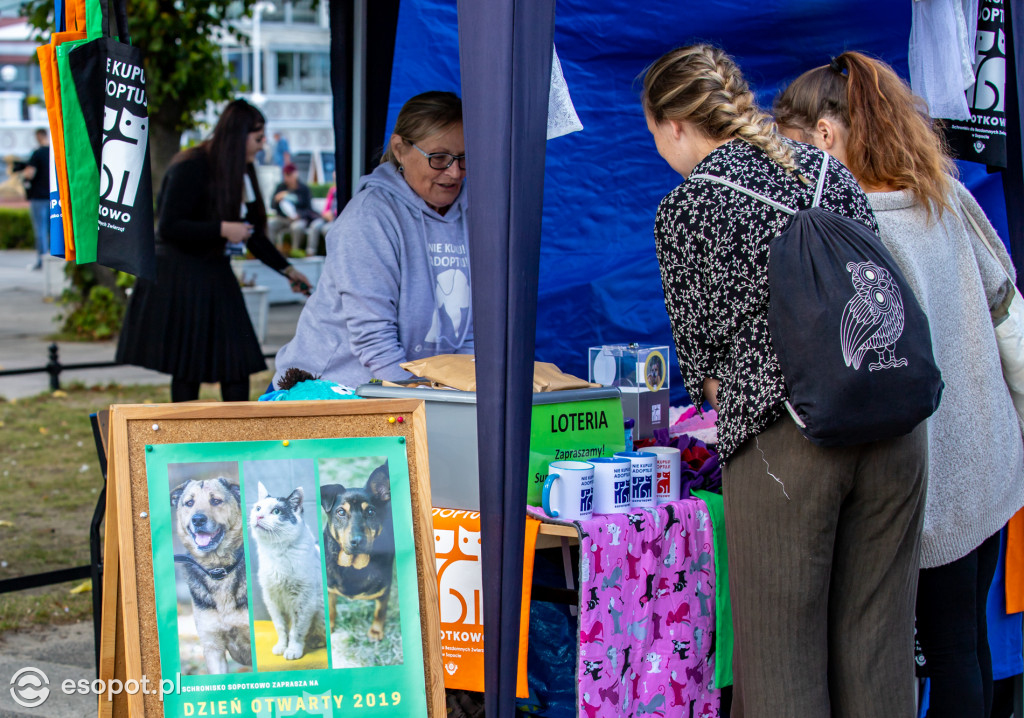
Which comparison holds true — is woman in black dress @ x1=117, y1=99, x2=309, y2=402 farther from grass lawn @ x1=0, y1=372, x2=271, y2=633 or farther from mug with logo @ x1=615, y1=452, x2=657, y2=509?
mug with logo @ x1=615, y1=452, x2=657, y2=509

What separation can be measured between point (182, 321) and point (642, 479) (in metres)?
2.72

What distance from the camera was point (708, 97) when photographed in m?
1.97

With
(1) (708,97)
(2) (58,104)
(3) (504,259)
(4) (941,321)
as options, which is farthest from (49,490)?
(4) (941,321)

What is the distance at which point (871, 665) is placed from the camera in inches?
75.6

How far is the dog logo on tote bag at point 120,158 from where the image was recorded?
2357 millimetres

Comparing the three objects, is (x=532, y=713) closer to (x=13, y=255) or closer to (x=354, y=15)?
(x=354, y=15)

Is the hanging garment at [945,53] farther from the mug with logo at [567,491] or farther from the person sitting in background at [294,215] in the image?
the person sitting in background at [294,215]

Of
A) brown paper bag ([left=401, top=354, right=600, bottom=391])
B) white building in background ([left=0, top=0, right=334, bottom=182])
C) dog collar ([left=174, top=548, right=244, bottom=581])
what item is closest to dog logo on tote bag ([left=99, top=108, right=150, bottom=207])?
brown paper bag ([left=401, top=354, right=600, bottom=391])

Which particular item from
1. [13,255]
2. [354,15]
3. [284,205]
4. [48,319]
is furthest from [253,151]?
[13,255]

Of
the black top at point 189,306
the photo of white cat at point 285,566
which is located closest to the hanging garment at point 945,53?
the photo of white cat at point 285,566

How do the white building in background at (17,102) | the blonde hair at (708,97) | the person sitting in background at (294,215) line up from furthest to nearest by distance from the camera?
the white building in background at (17,102)
the person sitting in background at (294,215)
the blonde hair at (708,97)

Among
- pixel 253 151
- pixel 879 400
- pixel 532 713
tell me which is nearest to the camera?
pixel 879 400

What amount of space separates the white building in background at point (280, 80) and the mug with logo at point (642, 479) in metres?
28.2

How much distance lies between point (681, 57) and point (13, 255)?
19.5m
